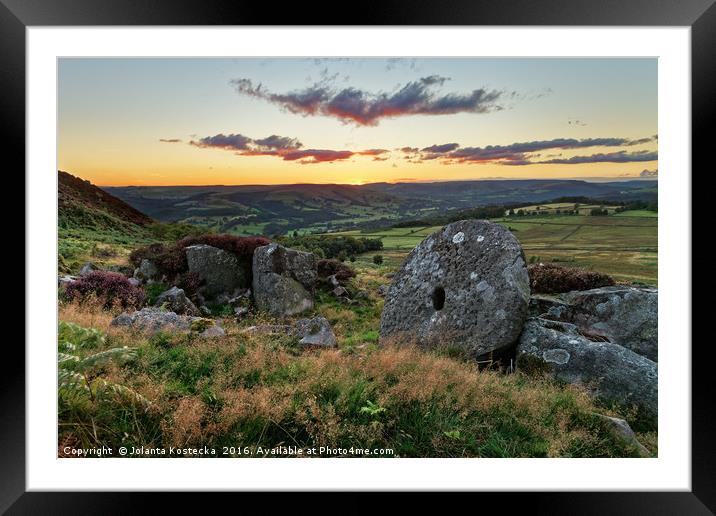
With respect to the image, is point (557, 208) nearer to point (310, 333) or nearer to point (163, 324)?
point (310, 333)

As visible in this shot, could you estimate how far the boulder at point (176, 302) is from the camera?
Answer: 9.18m

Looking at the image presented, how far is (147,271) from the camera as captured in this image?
10.9 m

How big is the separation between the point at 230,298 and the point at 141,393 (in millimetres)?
6486

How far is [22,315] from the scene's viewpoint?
4.61 metres

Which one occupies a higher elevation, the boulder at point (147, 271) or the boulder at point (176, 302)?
the boulder at point (147, 271)

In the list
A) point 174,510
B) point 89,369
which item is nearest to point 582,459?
point 174,510

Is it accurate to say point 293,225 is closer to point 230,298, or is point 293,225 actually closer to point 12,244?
point 230,298

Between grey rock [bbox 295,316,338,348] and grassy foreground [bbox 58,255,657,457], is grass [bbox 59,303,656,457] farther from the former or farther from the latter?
grey rock [bbox 295,316,338,348]

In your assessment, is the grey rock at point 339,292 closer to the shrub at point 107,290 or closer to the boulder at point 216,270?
the boulder at point 216,270

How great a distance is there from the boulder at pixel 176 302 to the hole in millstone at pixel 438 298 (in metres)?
5.93
